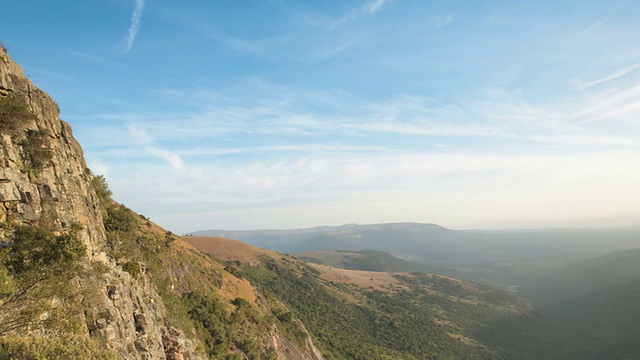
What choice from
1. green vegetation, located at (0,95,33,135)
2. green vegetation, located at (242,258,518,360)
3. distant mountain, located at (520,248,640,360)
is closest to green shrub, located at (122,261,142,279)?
green vegetation, located at (0,95,33,135)

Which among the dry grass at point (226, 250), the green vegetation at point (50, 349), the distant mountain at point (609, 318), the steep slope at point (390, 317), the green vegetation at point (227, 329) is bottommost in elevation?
the distant mountain at point (609, 318)

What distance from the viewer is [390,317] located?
113 m

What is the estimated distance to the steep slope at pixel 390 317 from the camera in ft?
279

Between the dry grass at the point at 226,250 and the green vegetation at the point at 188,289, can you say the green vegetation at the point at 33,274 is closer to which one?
the green vegetation at the point at 188,289

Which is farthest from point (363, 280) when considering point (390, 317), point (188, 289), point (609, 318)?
point (188, 289)

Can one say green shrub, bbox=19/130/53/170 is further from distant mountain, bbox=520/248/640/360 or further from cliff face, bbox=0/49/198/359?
distant mountain, bbox=520/248/640/360

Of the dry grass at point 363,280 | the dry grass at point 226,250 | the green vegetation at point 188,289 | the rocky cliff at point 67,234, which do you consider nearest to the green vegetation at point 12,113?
the rocky cliff at point 67,234

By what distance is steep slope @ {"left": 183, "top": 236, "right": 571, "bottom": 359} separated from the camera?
279ft

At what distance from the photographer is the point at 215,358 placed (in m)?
34.6

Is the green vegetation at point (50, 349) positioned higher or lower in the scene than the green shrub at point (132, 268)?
lower

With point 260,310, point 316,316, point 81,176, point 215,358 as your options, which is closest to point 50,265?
point 81,176

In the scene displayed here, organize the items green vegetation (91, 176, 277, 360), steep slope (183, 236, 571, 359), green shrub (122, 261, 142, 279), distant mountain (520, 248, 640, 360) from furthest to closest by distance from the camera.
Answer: distant mountain (520, 248, 640, 360) → steep slope (183, 236, 571, 359) → green vegetation (91, 176, 277, 360) → green shrub (122, 261, 142, 279)

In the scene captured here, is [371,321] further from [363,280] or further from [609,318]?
[609,318]

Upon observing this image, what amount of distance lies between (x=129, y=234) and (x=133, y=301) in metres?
13.8
